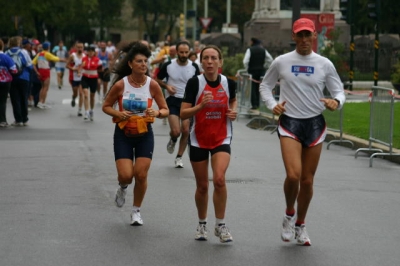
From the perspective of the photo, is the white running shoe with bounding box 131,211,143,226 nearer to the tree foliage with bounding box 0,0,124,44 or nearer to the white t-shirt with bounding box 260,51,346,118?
the white t-shirt with bounding box 260,51,346,118

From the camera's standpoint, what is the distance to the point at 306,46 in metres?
9.26

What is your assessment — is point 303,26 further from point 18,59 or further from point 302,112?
point 18,59

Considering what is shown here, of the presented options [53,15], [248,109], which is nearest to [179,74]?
[248,109]

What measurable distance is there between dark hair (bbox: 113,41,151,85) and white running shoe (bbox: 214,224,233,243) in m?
1.98

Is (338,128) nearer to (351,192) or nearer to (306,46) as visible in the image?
(351,192)

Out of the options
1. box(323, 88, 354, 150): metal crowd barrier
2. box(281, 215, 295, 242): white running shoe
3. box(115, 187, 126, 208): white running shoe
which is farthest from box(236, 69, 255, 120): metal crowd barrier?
box(281, 215, 295, 242): white running shoe

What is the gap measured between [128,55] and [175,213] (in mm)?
1744

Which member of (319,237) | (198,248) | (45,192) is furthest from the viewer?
(45,192)

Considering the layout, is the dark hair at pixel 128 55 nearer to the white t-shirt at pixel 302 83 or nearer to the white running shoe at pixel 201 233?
the white t-shirt at pixel 302 83

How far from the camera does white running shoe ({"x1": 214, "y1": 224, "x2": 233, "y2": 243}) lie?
9.32 metres

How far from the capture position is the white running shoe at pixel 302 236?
9.37 metres

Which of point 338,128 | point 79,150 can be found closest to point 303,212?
point 79,150

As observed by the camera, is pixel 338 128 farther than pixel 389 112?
Yes

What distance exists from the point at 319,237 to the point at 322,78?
4.82 feet
